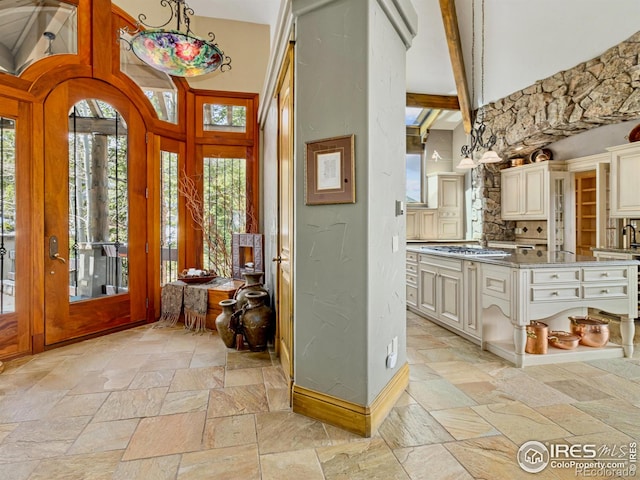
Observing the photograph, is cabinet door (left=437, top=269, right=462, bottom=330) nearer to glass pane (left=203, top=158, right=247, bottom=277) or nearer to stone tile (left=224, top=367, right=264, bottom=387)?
stone tile (left=224, top=367, right=264, bottom=387)

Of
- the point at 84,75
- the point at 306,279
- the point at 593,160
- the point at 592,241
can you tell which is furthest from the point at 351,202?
the point at 592,241

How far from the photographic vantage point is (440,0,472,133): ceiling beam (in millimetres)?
5480

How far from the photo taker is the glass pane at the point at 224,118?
195 inches

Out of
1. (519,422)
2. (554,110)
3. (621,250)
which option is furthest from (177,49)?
(621,250)

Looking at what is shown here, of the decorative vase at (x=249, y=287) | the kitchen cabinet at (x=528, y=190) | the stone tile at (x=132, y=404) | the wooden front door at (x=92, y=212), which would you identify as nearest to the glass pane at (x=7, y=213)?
the wooden front door at (x=92, y=212)

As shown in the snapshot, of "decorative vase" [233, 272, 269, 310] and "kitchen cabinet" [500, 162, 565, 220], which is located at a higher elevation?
"kitchen cabinet" [500, 162, 565, 220]

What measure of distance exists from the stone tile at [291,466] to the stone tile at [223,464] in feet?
0.16

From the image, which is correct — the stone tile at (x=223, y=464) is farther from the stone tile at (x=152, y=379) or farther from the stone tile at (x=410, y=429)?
the stone tile at (x=152, y=379)

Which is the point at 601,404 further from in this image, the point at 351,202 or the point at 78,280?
the point at 78,280

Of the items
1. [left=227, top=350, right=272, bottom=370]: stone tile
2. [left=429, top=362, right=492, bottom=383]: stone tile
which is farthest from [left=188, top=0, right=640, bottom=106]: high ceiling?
[left=429, top=362, right=492, bottom=383]: stone tile

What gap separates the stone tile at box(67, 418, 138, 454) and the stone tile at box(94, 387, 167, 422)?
7 centimetres

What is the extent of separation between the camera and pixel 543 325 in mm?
3178

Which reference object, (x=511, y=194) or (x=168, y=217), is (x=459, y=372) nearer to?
(x=168, y=217)

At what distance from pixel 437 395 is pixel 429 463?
2.53 ft
